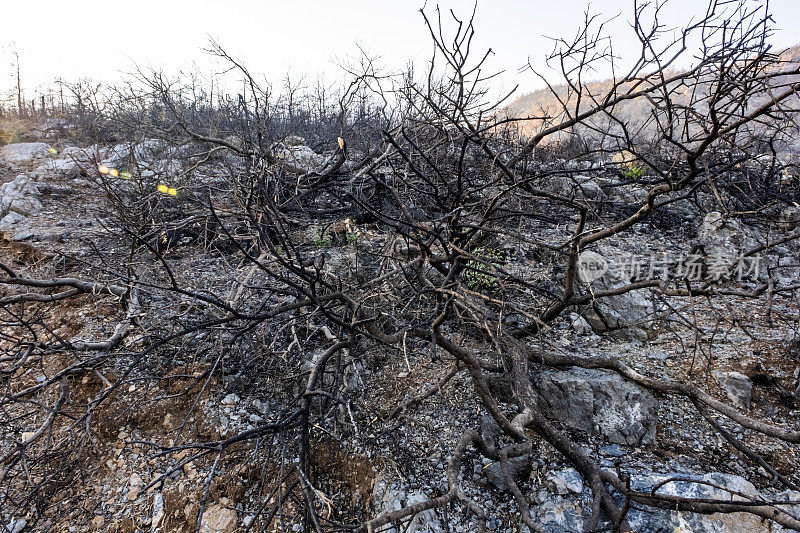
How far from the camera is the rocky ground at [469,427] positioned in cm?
192

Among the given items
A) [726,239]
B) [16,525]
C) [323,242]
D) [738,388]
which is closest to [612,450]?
[738,388]

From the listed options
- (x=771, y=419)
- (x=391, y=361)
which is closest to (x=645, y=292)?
(x=771, y=419)

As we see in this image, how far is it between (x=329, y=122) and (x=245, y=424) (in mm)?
9027

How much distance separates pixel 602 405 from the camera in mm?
2234

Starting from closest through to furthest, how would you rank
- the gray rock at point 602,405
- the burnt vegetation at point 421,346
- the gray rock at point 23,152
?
the burnt vegetation at point 421,346 → the gray rock at point 602,405 → the gray rock at point 23,152

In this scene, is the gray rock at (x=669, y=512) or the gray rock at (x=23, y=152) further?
the gray rock at (x=23, y=152)

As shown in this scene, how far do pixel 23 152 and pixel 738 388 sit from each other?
13.4 meters

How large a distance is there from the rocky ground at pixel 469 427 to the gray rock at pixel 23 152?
28.0ft

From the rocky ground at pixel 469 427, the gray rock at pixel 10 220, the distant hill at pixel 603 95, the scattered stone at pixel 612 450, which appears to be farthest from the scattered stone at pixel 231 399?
the gray rock at pixel 10 220

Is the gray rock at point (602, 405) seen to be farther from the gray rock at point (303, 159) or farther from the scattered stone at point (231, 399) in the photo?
the gray rock at point (303, 159)

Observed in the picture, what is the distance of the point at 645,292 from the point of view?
3062 mm

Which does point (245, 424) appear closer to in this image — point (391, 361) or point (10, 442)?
point (391, 361)

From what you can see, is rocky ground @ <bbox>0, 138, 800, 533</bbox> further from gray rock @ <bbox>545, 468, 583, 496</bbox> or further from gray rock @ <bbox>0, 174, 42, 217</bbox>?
gray rock @ <bbox>0, 174, 42, 217</bbox>
